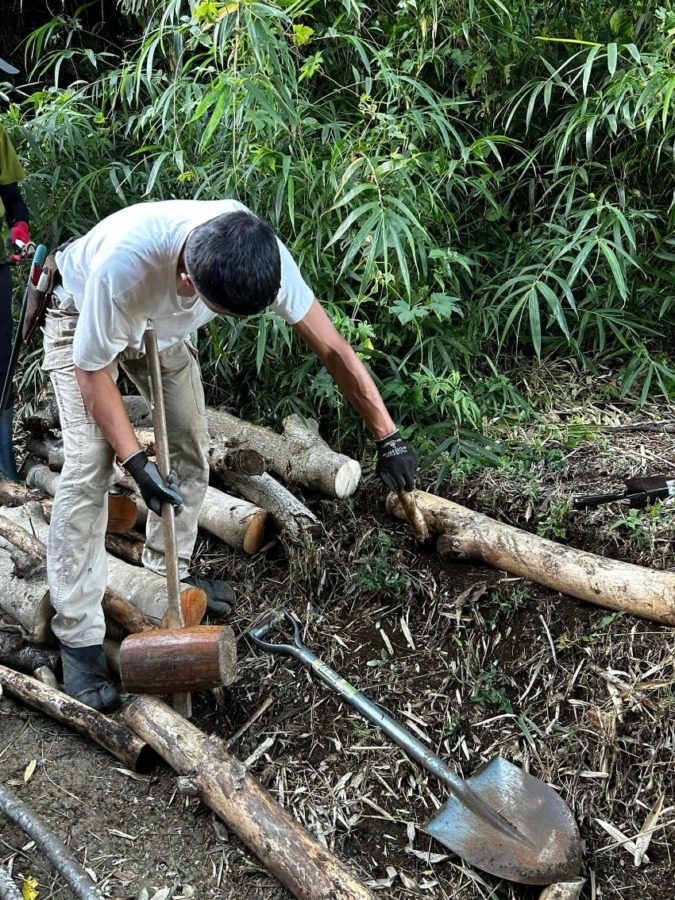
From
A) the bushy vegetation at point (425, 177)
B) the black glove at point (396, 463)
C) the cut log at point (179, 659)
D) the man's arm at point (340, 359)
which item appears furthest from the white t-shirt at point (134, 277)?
the cut log at point (179, 659)

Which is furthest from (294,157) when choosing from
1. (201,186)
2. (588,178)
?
(588,178)

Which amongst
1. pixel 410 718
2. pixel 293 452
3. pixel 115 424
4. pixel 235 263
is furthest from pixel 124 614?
pixel 235 263

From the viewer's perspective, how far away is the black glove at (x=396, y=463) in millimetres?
2725

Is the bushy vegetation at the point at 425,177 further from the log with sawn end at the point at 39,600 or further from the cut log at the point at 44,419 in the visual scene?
the log with sawn end at the point at 39,600

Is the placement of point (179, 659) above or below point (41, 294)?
below

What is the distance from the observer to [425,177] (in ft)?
11.2

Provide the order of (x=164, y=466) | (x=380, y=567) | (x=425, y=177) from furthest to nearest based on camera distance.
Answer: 1. (x=425, y=177)
2. (x=380, y=567)
3. (x=164, y=466)

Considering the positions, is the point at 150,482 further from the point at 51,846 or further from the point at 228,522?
the point at 51,846

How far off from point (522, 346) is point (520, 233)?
0.56 meters

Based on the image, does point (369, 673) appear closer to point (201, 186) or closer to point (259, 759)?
point (259, 759)

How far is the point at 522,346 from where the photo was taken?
3979 mm

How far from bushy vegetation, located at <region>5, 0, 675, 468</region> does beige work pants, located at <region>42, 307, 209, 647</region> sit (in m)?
0.53

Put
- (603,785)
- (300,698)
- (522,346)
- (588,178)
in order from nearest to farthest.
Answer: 1. (603,785)
2. (300,698)
3. (588,178)
4. (522,346)

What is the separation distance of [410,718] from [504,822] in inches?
17.7
